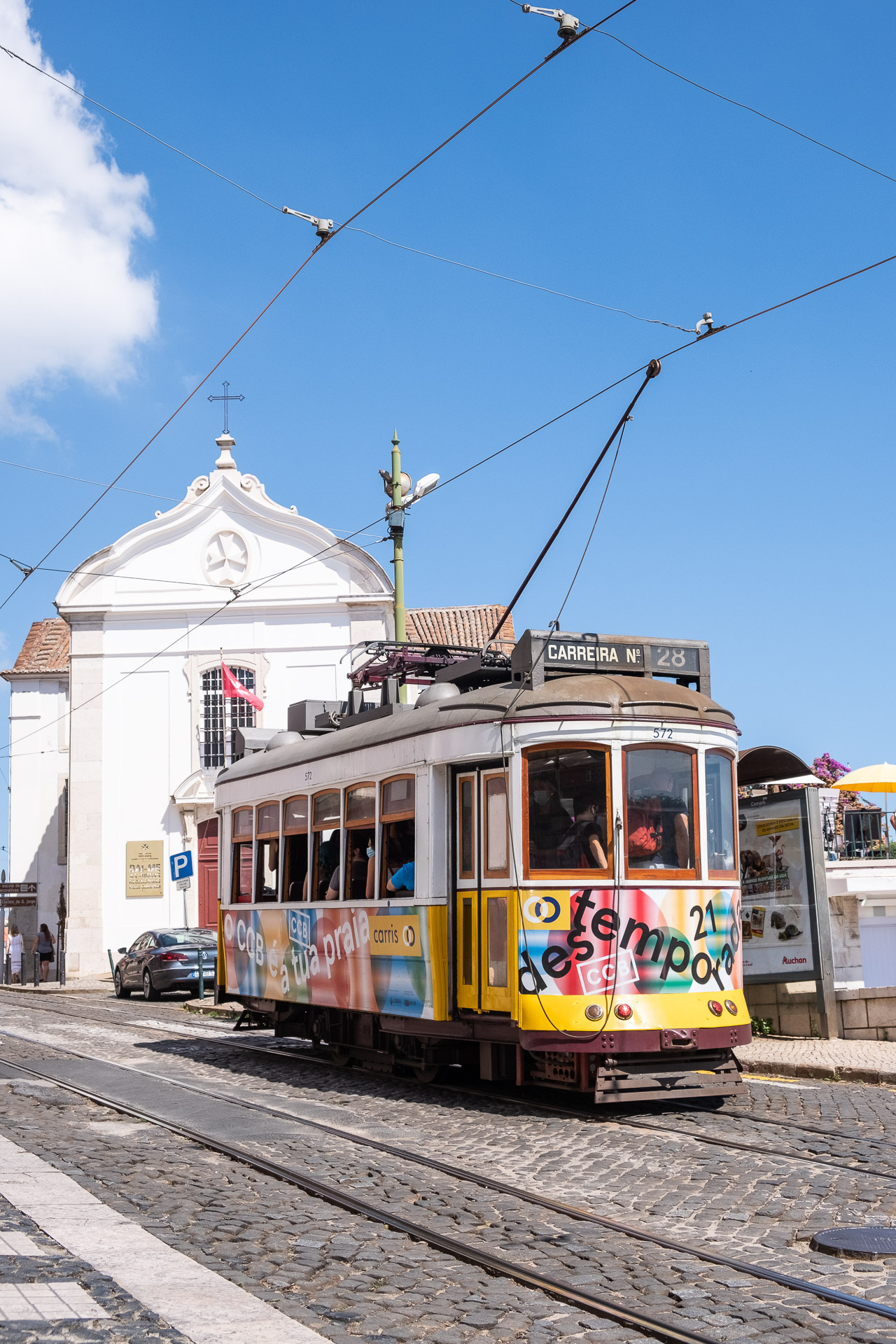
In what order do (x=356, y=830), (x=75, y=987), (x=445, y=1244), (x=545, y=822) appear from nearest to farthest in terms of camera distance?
(x=445, y=1244) → (x=545, y=822) → (x=356, y=830) → (x=75, y=987)

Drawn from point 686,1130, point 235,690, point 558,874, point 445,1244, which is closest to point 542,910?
point 558,874

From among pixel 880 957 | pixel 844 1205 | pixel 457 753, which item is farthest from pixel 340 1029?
pixel 844 1205

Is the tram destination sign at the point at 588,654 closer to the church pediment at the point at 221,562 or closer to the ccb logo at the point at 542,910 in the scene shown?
the ccb logo at the point at 542,910

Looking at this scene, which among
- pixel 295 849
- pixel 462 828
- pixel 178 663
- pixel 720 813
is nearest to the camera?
pixel 720 813

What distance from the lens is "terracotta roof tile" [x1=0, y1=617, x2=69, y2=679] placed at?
47.6 m

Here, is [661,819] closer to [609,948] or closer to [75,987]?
[609,948]

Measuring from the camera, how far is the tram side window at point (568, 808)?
35.5 feet

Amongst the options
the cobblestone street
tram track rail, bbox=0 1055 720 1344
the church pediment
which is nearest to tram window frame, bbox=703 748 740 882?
the cobblestone street

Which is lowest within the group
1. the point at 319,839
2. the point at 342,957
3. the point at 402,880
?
the point at 342,957

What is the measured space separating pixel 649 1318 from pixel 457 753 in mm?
6239

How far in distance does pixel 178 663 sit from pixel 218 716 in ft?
5.52

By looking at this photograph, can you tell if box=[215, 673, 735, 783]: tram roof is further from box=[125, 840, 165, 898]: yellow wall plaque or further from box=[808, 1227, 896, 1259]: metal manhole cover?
box=[125, 840, 165, 898]: yellow wall plaque

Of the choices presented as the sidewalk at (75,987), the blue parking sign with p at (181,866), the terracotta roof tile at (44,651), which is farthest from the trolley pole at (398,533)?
the terracotta roof tile at (44,651)

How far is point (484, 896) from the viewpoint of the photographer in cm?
1116
